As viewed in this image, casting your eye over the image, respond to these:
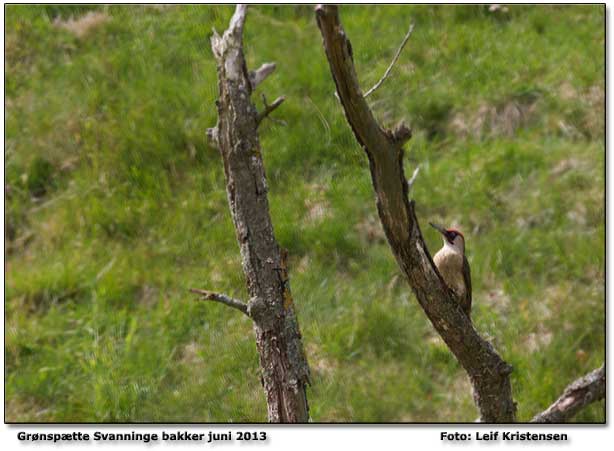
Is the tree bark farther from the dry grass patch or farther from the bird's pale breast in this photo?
the dry grass patch

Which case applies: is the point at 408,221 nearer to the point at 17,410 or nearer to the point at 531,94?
the point at 17,410

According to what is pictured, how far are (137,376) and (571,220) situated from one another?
339 centimetres

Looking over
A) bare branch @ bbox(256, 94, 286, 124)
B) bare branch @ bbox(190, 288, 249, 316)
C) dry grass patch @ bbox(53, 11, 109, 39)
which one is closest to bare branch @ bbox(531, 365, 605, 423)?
bare branch @ bbox(190, 288, 249, 316)

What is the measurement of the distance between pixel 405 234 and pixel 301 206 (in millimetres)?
2373

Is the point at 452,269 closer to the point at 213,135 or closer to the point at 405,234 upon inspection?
the point at 405,234

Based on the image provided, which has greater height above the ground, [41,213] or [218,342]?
[41,213]

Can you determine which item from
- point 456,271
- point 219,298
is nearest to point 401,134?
point 219,298

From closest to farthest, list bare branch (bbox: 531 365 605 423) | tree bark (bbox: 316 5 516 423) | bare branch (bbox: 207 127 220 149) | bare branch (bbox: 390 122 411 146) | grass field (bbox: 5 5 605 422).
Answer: tree bark (bbox: 316 5 516 423), bare branch (bbox: 390 122 411 146), bare branch (bbox: 207 127 220 149), bare branch (bbox: 531 365 605 423), grass field (bbox: 5 5 605 422)

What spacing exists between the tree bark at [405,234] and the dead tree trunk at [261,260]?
55 cm

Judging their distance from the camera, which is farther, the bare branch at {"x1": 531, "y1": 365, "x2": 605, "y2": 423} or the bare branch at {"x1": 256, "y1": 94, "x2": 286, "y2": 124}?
the bare branch at {"x1": 531, "y1": 365, "x2": 605, "y2": 423}

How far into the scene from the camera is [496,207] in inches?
295

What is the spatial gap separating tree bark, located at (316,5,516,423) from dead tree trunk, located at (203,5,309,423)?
553 mm

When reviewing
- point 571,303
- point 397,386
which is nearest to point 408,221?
point 397,386

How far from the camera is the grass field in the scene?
21.0 feet
